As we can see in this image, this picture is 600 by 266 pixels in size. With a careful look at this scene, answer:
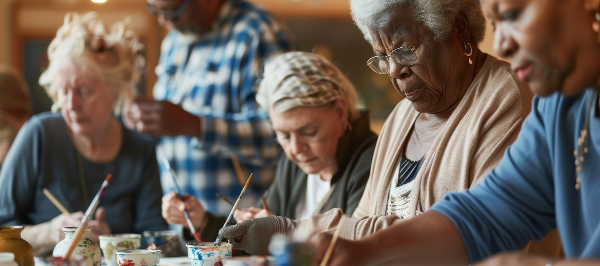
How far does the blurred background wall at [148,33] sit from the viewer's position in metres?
3.95

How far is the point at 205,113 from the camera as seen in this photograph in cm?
240

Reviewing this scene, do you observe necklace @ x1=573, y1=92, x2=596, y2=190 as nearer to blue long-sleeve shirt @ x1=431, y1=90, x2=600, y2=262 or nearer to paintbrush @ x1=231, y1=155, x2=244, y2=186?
blue long-sleeve shirt @ x1=431, y1=90, x2=600, y2=262

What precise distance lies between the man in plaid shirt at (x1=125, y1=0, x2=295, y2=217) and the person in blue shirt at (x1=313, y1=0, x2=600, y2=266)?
4.55 feet

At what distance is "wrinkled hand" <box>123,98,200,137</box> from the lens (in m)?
2.13

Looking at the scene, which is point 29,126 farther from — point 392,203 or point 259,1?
point 259,1

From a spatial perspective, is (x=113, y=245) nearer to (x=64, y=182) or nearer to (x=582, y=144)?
(x=64, y=182)

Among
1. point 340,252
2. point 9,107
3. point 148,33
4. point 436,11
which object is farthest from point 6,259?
point 148,33

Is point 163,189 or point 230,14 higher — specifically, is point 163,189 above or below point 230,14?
below

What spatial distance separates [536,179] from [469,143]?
225 mm

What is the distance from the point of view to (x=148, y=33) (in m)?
4.11

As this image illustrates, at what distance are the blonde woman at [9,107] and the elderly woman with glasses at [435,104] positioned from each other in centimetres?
194

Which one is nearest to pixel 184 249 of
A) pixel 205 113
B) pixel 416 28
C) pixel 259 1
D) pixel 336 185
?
pixel 336 185

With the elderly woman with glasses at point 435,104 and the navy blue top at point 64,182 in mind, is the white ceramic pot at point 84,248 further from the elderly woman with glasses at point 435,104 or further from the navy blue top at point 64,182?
the navy blue top at point 64,182

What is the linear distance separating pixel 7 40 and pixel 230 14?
2287 millimetres
